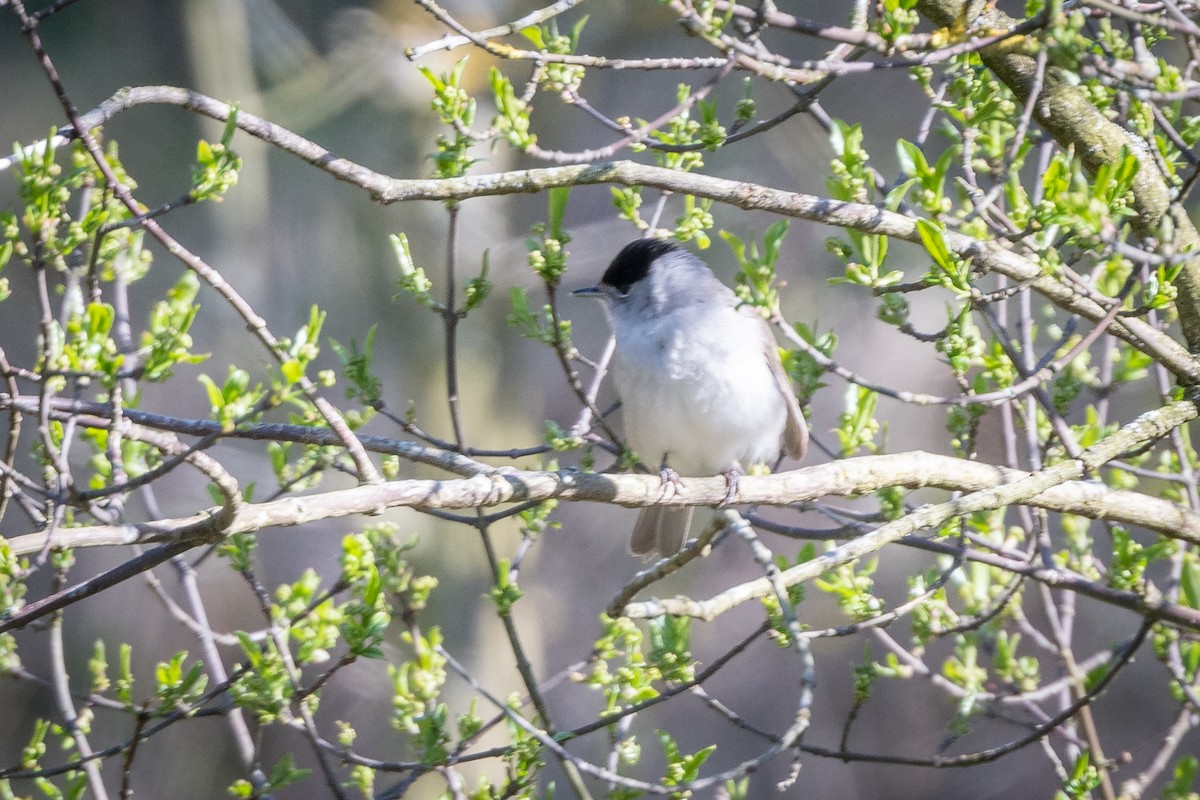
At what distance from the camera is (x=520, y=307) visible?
9.43 ft

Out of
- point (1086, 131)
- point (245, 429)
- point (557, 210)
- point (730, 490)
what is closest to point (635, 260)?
point (557, 210)

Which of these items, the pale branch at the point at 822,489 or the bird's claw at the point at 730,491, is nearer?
the pale branch at the point at 822,489

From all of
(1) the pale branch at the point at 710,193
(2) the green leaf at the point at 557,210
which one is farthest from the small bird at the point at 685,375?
(1) the pale branch at the point at 710,193

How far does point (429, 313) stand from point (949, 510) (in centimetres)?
662

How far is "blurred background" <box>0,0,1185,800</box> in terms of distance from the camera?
27.9 ft

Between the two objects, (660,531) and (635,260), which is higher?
(635,260)

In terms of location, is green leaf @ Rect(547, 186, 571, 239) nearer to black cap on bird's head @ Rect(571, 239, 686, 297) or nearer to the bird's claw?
the bird's claw

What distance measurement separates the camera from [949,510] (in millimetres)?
2377

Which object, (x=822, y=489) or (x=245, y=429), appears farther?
(x=822, y=489)

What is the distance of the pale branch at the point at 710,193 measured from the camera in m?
2.36

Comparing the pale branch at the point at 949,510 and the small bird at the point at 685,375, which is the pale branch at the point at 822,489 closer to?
the pale branch at the point at 949,510

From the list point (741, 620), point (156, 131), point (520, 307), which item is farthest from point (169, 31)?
point (520, 307)

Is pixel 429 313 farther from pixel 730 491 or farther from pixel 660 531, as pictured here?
pixel 730 491

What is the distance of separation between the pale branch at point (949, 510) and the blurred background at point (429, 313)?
5.87 meters
